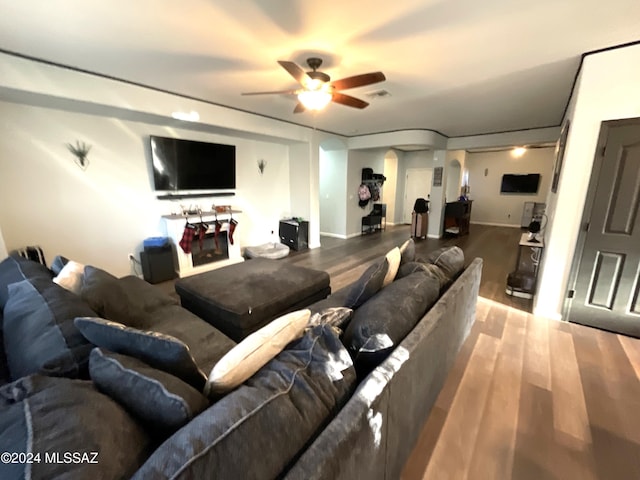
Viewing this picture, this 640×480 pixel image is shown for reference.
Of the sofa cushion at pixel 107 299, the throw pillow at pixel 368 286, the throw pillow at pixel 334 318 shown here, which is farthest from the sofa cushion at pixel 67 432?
the throw pillow at pixel 368 286

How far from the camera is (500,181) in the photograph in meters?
8.48

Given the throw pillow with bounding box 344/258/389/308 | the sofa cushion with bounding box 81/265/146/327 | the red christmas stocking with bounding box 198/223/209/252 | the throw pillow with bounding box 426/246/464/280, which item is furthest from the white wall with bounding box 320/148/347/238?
the sofa cushion with bounding box 81/265/146/327

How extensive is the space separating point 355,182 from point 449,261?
5160 mm

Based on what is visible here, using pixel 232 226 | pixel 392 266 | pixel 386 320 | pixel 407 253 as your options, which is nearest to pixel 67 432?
pixel 386 320

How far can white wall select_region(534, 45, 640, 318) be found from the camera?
2.32 meters

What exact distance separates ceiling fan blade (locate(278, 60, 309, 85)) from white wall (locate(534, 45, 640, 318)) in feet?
8.09

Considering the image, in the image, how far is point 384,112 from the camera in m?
4.36

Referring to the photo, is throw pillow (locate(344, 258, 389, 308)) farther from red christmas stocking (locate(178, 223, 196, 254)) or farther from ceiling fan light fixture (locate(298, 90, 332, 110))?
red christmas stocking (locate(178, 223, 196, 254))

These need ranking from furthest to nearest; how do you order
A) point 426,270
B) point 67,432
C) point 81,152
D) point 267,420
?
point 81,152 < point 426,270 < point 267,420 < point 67,432

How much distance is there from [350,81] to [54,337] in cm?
253

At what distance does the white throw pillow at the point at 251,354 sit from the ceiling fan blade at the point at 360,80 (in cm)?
199

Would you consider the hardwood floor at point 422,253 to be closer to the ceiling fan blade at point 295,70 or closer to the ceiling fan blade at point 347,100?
the ceiling fan blade at point 347,100

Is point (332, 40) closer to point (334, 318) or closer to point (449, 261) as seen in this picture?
point (449, 261)

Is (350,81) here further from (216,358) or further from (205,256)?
(205,256)
